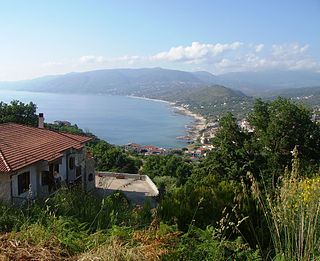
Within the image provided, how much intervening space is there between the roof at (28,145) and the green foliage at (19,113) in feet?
33.2

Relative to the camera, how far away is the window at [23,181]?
37.0 feet

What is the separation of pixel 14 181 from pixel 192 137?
7688 centimetres

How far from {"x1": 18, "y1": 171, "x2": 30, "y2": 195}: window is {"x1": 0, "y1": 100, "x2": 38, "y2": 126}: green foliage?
13974 millimetres

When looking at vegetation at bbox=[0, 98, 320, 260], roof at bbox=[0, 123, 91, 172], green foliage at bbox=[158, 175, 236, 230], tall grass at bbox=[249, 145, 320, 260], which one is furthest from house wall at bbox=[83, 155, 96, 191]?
tall grass at bbox=[249, 145, 320, 260]

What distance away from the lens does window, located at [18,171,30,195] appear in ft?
37.0

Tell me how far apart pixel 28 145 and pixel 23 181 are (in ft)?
6.47

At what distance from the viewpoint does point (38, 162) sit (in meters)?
12.1

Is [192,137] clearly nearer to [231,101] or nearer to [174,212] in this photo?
[231,101]

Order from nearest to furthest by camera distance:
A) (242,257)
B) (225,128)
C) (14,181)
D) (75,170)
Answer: (242,257)
(14,181)
(75,170)
(225,128)

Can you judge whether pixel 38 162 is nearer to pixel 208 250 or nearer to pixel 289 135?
pixel 208 250

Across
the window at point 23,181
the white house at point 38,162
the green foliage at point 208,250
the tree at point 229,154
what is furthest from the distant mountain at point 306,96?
the green foliage at point 208,250

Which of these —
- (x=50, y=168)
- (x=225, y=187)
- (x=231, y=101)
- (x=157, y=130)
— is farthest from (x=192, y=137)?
(x=225, y=187)

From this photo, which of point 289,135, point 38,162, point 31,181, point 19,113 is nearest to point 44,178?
point 31,181

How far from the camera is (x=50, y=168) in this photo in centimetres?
1306
